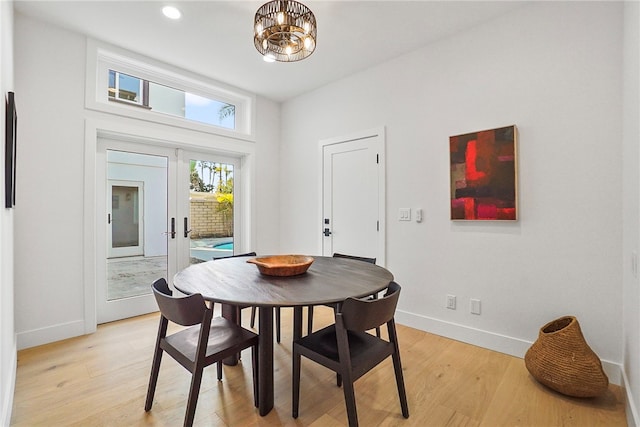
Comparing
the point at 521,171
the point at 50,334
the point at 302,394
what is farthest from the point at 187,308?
the point at 521,171

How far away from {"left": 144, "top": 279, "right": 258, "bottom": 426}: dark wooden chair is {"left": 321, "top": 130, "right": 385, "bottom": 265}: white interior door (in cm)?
189

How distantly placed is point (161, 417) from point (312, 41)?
240 centimetres

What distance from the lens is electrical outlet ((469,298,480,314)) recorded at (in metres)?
2.60

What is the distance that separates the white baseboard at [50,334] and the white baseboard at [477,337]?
3008 millimetres

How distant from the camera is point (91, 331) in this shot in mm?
2822

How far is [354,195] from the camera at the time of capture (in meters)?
3.56

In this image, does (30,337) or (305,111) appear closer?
(30,337)

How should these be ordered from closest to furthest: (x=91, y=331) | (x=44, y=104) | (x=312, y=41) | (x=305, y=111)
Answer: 1. (x=312, y=41)
2. (x=44, y=104)
3. (x=91, y=331)
4. (x=305, y=111)

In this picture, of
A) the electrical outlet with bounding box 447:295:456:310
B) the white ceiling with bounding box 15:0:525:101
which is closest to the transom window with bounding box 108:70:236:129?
the white ceiling with bounding box 15:0:525:101

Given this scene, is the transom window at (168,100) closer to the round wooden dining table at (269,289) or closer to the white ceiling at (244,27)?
the white ceiling at (244,27)

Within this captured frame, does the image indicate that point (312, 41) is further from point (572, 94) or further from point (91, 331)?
point (91, 331)

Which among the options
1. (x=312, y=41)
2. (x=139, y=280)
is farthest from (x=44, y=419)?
(x=312, y=41)

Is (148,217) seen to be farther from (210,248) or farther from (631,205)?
(631,205)

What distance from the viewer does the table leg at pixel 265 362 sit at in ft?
5.48
